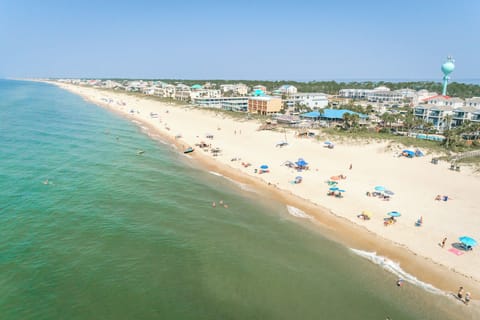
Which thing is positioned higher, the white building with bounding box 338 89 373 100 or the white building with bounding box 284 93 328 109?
the white building with bounding box 338 89 373 100

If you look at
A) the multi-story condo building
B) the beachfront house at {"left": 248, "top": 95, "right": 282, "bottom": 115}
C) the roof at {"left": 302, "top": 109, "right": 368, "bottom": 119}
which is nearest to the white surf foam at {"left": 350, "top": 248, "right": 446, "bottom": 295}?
the roof at {"left": 302, "top": 109, "right": 368, "bottom": 119}

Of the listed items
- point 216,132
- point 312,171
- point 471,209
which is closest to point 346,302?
point 471,209

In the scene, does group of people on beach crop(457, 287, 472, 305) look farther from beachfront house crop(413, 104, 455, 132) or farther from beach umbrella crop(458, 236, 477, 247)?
beachfront house crop(413, 104, 455, 132)

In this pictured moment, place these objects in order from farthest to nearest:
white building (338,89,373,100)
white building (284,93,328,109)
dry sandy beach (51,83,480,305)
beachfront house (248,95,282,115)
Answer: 1. white building (338,89,373,100)
2. white building (284,93,328,109)
3. beachfront house (248,95,282,115)
4. dry sandy beach (51,83,480,305)

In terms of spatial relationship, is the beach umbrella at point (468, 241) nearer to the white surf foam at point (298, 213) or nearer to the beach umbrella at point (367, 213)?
the beach umbrella at point (367, 213)

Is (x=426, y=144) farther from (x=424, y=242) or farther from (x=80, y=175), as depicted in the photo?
(x=80, y=175)

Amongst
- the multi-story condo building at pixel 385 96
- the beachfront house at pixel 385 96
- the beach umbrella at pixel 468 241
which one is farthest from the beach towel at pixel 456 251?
the multi-story condo building at pixel 385 96

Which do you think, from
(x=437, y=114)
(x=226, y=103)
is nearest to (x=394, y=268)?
(x=437, y=114)

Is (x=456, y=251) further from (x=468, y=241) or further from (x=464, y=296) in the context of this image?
(x=464, y=296)
